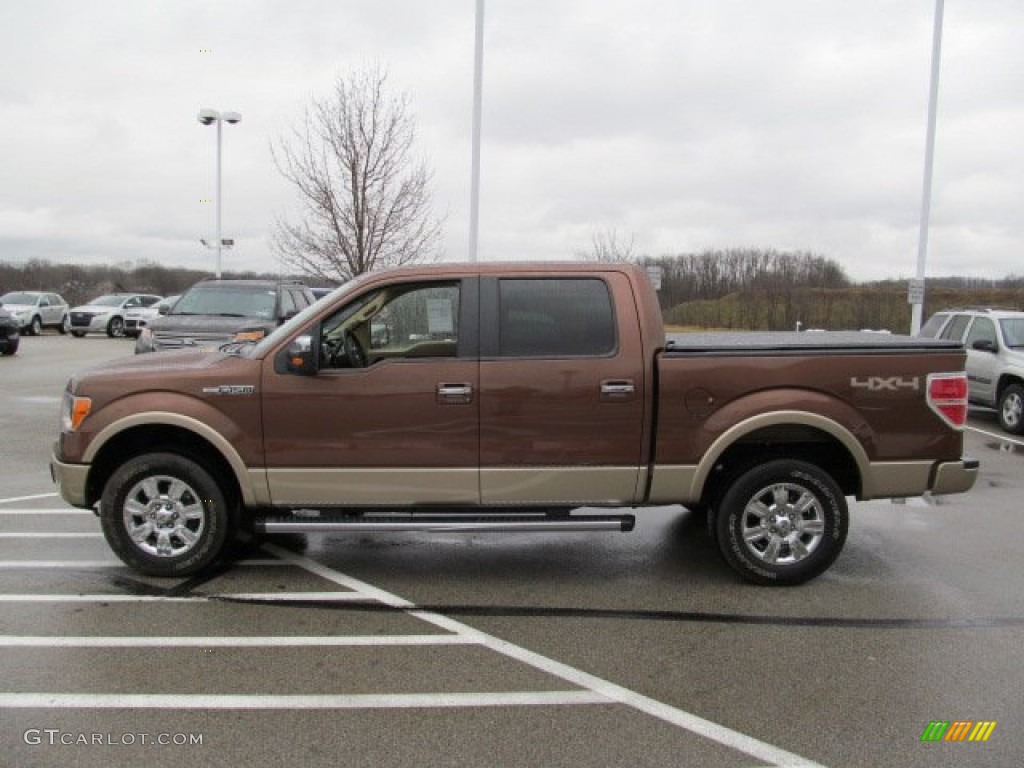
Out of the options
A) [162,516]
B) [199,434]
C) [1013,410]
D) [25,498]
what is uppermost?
[199,434]

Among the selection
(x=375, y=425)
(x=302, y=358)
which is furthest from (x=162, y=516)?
(x=375, y=425)

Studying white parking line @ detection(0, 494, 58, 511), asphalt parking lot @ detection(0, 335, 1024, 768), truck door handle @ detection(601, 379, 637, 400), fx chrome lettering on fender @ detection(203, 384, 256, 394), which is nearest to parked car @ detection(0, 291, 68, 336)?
white parking line @ detection(0, 494, 58, 511)

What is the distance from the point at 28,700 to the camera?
3.47 m

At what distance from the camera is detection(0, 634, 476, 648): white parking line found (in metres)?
4.05

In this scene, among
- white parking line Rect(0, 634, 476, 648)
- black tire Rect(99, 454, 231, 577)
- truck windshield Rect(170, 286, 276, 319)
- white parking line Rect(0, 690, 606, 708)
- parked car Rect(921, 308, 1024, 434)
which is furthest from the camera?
truck windshield Rect(170, 286, 276, 319)

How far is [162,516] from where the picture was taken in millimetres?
4949

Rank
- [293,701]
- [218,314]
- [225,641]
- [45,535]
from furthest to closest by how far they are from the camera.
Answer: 1. [218,314]
2. [45,535]
3. [225,641]
4. [293,701]

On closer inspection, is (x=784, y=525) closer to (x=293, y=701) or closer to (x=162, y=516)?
(x=293, y=701)

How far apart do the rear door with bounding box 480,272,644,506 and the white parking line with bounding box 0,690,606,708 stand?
1.50m

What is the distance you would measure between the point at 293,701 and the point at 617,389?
8.17 feet

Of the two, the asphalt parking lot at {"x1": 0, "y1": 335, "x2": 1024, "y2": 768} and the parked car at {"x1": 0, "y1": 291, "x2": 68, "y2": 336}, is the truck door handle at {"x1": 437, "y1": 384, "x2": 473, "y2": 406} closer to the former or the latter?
the asphalt parking lot at {"x1": 0, "y1": 335, "x2": 1024, "y2": 768}

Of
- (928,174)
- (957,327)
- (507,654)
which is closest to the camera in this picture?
(507,654)

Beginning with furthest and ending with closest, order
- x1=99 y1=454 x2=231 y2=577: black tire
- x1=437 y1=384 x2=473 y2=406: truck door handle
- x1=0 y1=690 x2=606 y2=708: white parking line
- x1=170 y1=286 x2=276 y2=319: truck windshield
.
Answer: x1=170 y1=286 x2=276 y2=319: truck windshield, x1=99 y1=454 x2=231 y2=577: black tire, x1=437 y1=384 x2=473 y2=406: truck door handle, x1=0 y1=690 x2=606 y2=708: white parking line

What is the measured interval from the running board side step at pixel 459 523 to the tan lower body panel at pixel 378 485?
0.11 meters
